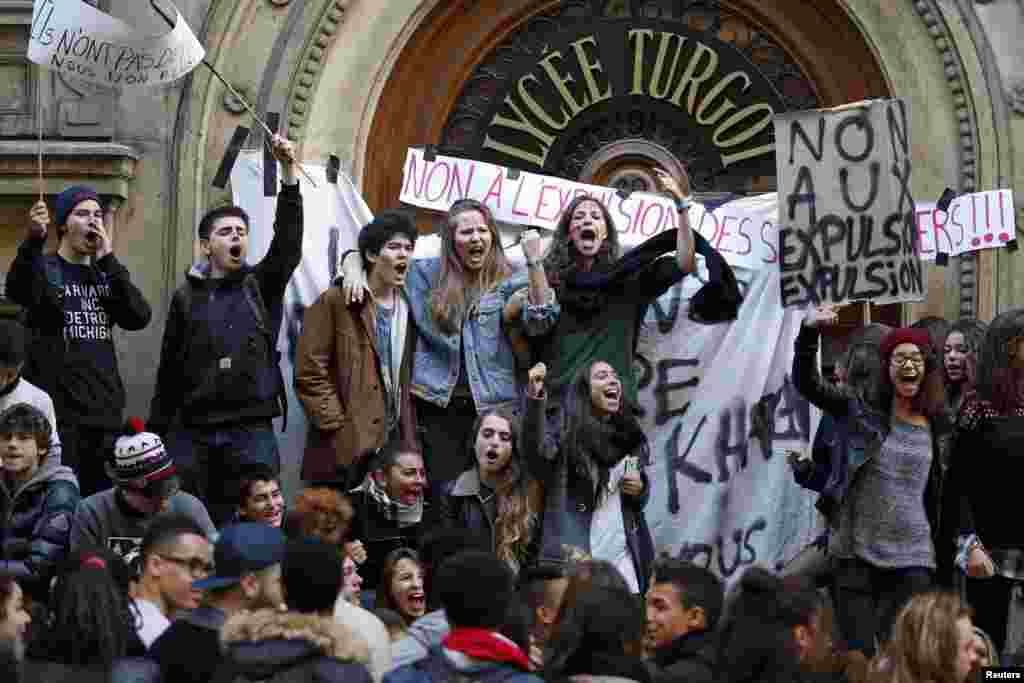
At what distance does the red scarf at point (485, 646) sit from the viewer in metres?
7.21

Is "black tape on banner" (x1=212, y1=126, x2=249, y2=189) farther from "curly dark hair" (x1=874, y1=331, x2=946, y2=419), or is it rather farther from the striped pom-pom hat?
"curly dark hair" (x1=874, y1=331, x2=946, y2=419)

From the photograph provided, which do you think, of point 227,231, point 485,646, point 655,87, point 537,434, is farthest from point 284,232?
point 485,646

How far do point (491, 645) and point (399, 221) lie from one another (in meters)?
4.04

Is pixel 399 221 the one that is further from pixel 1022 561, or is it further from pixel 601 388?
pixel 1022 561

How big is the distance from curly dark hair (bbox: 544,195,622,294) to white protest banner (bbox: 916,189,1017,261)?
1.67m

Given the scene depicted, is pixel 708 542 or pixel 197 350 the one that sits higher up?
pixel 197 350

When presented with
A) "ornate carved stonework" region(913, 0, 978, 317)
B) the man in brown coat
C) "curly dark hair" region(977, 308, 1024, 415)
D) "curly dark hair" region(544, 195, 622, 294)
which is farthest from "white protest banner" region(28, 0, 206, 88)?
"curly dark hair" region(977, 308, 1024, 415)

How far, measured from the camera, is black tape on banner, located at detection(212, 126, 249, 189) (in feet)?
39.1

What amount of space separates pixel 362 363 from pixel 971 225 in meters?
→ 2.96

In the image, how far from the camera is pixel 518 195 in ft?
39.6

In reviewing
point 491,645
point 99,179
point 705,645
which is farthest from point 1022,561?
point 99,179

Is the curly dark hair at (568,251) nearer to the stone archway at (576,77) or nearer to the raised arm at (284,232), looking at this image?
the raised arm at (284,232)

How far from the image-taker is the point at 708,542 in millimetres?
11477

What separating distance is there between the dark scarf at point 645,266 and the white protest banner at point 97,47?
79.2 inches
